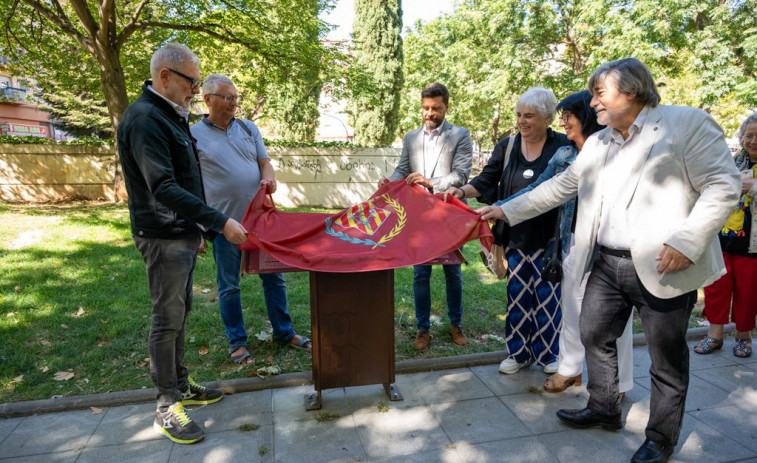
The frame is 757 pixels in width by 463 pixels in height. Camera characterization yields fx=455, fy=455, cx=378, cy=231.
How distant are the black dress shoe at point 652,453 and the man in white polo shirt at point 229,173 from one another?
2.97 m

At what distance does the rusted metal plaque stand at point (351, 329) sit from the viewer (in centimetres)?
317

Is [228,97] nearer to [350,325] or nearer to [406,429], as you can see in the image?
[350,325]

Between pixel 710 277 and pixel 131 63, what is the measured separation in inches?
599

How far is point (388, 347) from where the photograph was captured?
3.33 m

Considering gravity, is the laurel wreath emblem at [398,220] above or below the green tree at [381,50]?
below

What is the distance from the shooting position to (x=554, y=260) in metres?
3.34

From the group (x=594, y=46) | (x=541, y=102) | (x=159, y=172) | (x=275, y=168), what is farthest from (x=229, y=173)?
(x=594, y=46)

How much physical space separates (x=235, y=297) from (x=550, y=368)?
2.74m

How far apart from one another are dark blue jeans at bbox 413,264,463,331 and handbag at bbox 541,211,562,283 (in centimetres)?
106

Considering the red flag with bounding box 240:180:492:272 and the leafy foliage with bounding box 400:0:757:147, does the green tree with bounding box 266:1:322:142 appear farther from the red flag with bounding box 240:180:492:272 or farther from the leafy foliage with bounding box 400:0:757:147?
the red flag with bounding box 240:180:492:272

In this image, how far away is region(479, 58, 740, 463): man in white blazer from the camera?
2.30 meters

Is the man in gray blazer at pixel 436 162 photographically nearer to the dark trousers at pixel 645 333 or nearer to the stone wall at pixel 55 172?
the dark trousers at pixel 645 333

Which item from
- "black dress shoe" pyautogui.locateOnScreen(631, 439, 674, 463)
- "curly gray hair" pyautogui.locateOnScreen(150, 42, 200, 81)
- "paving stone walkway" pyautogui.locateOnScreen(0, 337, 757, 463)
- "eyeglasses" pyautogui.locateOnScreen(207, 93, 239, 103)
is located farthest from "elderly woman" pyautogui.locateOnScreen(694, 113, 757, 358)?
"curly gray hair" pyautogui.locateOnScreen(150, 42, 200, 81)

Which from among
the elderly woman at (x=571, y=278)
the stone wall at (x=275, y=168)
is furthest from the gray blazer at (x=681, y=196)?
the stone wall at (x=275, y=168)
